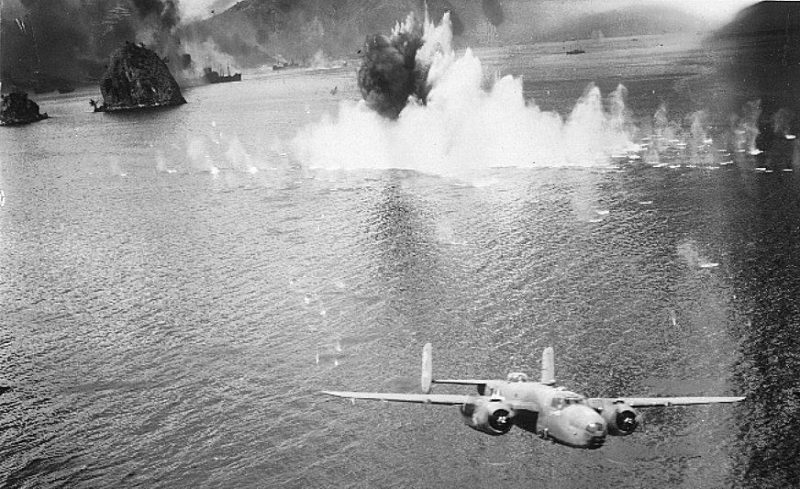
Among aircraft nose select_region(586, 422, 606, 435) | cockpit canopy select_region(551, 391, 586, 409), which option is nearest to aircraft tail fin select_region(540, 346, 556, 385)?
cockpit canopy select_region(551, 391, 586, 409)

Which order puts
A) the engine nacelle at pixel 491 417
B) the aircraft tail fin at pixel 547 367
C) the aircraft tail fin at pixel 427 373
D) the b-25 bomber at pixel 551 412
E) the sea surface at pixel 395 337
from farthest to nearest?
1. the sea surface at pixel 395 337
2. the aircraft tail fin at pixel 427 373
3. the aircraft tail fin at pixel 547 367
4. the engine nacelle at pixel 491 417
5. the b-25 bomber at pixel 551 412

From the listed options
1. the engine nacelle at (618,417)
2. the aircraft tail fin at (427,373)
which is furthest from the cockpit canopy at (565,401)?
the aircraft tail fin at (427,373)

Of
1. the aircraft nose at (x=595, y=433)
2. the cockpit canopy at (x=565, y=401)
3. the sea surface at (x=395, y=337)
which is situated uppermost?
the cockpit canopy at (x=565, y=401)

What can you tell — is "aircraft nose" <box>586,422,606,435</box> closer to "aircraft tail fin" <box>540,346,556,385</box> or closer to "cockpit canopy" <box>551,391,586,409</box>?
"cockpit canopy" <box>551,391,586,409</box>

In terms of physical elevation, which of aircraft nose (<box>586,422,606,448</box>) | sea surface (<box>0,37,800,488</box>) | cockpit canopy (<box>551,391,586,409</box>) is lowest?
sea surface (<box>0,37,800,488</box>)

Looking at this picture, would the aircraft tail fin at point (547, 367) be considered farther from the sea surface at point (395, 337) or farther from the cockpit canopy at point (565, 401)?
the sea surface at point (395, 337)
